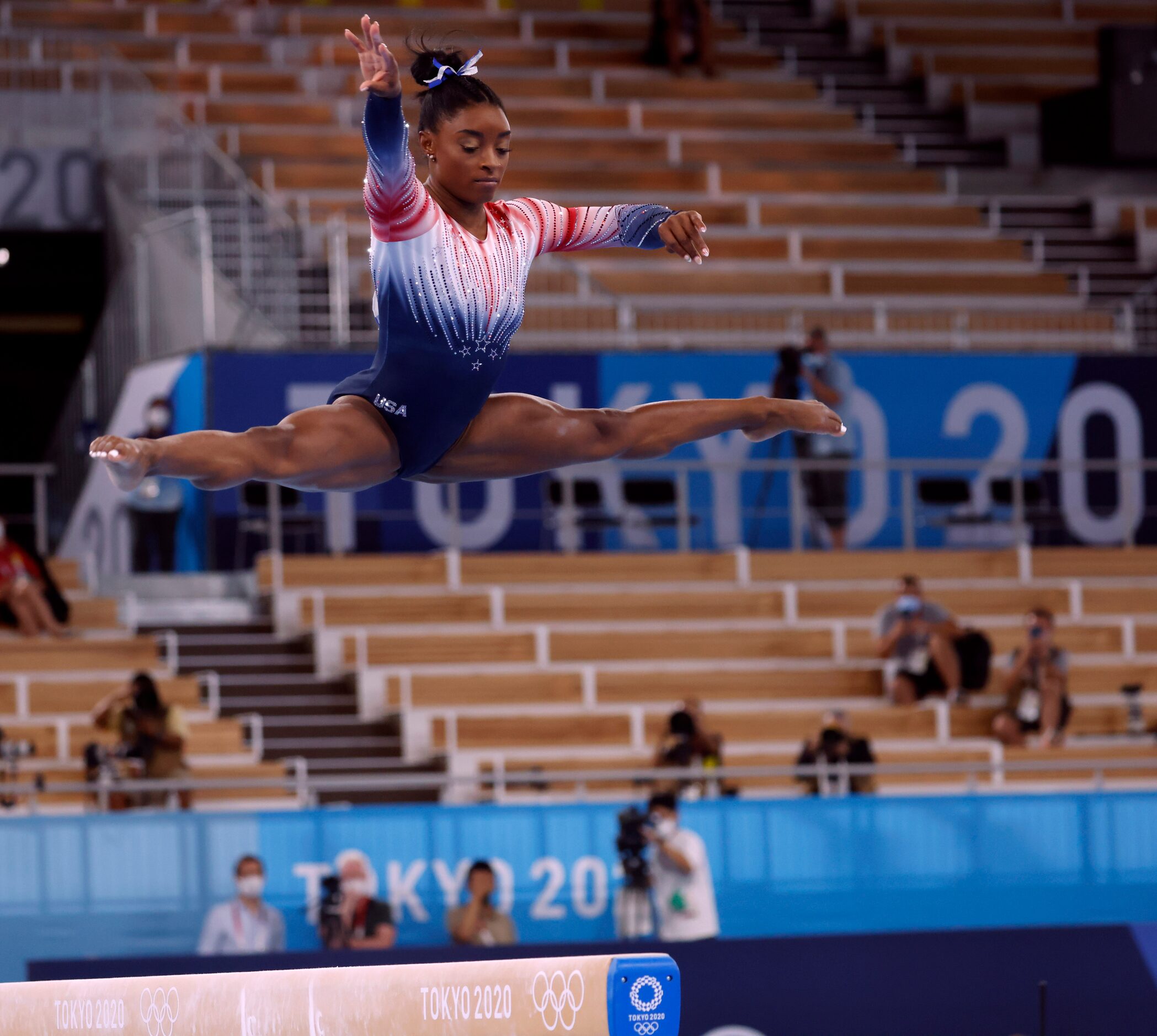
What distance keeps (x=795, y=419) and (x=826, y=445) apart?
951 cm

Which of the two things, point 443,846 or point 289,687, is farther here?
point 289,687

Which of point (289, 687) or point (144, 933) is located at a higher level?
point (289, 687)

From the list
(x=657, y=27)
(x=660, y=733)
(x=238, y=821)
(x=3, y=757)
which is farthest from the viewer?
(x=657, y=27)

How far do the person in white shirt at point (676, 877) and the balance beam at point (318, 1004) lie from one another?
184 inches

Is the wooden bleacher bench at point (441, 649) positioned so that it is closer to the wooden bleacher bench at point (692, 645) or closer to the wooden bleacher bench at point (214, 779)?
the wooden bleacher bench at point (692, 645)

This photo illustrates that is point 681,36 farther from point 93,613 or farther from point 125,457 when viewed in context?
point 125,457

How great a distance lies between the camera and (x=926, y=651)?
44.7ft

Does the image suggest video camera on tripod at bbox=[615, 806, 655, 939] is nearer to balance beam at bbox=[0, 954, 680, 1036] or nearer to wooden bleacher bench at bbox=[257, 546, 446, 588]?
wooden bleacher bench at bbox=[257, 546, 446, 588]

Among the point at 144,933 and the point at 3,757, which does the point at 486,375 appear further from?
the point at 3,757

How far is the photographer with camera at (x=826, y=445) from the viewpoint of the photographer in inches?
572

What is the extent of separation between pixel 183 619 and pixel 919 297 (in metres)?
6.90

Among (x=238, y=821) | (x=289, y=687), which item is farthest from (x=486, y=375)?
(x=289, y=687)

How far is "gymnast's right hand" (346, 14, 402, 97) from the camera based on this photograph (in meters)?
5.04

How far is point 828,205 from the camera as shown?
18.7m
